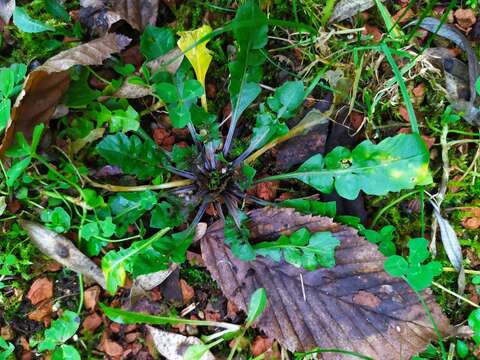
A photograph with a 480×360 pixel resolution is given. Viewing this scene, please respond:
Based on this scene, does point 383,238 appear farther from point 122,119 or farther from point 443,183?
point 122,119

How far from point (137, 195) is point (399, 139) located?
0.93 metres

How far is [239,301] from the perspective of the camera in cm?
192

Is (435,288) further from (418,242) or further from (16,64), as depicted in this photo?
(16,64)

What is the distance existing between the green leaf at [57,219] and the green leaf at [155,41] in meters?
0.67

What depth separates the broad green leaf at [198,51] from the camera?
1.93 m

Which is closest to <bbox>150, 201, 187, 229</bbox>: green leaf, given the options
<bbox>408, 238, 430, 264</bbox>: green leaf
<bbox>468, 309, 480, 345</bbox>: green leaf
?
<bbox>408, 238, 430, 264</bbox>: green leaf

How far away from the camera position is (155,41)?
1.84 metres

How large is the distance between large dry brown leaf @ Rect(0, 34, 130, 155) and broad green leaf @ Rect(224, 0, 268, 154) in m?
0.50

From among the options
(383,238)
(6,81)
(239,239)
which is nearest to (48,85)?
(6,81)

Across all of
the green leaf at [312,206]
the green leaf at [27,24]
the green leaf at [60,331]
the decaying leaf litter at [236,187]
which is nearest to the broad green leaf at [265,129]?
the decaying leaf litter at [236,187]

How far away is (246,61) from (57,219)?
0.92 meters

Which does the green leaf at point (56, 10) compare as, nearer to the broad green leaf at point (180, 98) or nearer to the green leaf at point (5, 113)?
the green leaf at point (5, 113)

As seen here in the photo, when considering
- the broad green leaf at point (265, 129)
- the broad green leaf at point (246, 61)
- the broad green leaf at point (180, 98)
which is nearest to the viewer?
the broad green leaf at point (246, 61)

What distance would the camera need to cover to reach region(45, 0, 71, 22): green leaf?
6.52 feet
